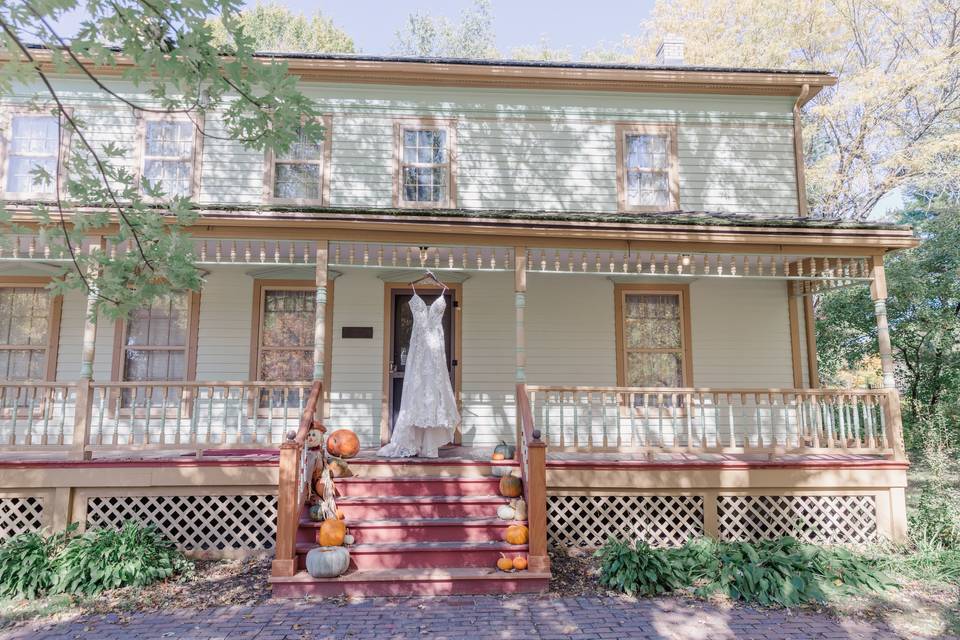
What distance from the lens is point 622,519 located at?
23.5ft

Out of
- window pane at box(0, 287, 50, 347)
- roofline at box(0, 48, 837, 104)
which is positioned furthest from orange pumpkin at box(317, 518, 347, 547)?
roofline at box(0, 48, 837, 104)

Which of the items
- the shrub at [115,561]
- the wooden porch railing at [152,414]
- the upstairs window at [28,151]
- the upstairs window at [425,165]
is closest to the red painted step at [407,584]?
the shrub at [115,561]

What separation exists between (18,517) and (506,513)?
5756 millimetres

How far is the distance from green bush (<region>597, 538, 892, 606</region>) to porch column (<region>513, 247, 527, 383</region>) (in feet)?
7.39

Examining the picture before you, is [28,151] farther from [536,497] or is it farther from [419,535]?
[536,497]

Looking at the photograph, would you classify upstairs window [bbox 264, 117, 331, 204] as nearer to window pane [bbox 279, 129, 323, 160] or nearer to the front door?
window pane [bbox 279, 129, 323, 160]

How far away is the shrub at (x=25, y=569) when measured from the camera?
17.7ft

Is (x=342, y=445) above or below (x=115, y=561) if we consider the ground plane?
above

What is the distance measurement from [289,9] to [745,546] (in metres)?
29.1

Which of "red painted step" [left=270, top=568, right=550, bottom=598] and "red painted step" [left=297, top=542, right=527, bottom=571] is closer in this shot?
"red painted step" [left=270, top=568, right=550, bottom=598]

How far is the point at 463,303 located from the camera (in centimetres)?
880

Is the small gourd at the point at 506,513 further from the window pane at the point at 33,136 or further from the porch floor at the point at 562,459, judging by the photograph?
the window pane at the point at 33,136

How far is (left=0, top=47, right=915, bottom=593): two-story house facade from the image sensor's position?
664 centimetres

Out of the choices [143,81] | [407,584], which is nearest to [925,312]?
[407,584]
